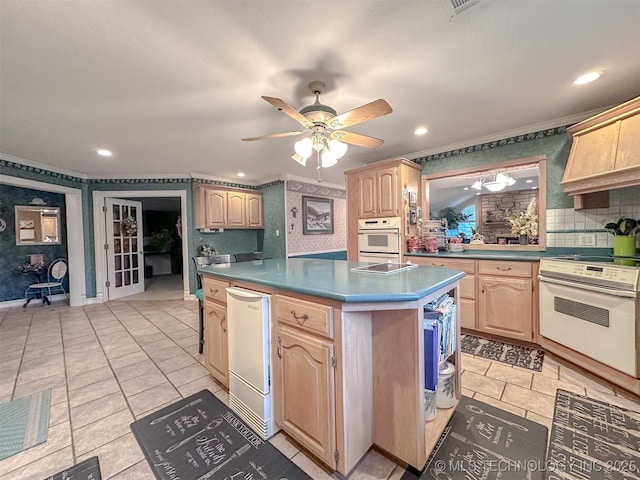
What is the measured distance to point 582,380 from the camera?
2.00 m

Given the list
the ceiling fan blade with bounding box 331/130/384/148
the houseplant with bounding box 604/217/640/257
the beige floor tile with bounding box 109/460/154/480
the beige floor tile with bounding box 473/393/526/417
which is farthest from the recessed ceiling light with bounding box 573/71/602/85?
the beige floor tile with bounding box 109/460/154/480

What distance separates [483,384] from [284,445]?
1.52m

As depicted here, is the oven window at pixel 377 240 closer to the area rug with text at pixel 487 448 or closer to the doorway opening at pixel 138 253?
the area rug with text at pixel 487 448

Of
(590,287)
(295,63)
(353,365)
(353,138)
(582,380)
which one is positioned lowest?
(582,380)

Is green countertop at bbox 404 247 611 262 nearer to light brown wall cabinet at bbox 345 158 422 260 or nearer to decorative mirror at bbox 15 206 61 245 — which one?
light brown wall cabinet at bbox 345 158 422 260

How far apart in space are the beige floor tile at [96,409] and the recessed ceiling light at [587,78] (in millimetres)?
3975

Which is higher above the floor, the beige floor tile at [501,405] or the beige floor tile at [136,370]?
the beige floor tile at [136,370]

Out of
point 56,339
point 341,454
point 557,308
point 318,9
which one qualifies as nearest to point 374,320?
point 341,454

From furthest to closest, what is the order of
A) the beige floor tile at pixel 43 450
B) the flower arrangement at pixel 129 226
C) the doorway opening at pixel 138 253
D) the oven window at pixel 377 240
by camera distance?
the flower arrangement at pixel 129 226 < the doorway opening at pixel 138 253 < the oven window at pixel 377 240 < the beige floor tile at pixel 43 450

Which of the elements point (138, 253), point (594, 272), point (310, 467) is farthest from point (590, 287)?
point (138, 253)

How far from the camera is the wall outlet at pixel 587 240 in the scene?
2.54 m

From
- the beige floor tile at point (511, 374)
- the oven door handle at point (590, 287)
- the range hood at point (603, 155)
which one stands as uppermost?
the range hood at point (603, 155)

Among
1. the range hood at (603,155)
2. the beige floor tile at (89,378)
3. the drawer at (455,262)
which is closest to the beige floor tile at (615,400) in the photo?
the drawer at (455,262)

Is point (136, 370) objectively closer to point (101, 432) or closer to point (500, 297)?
point (101, 432)
